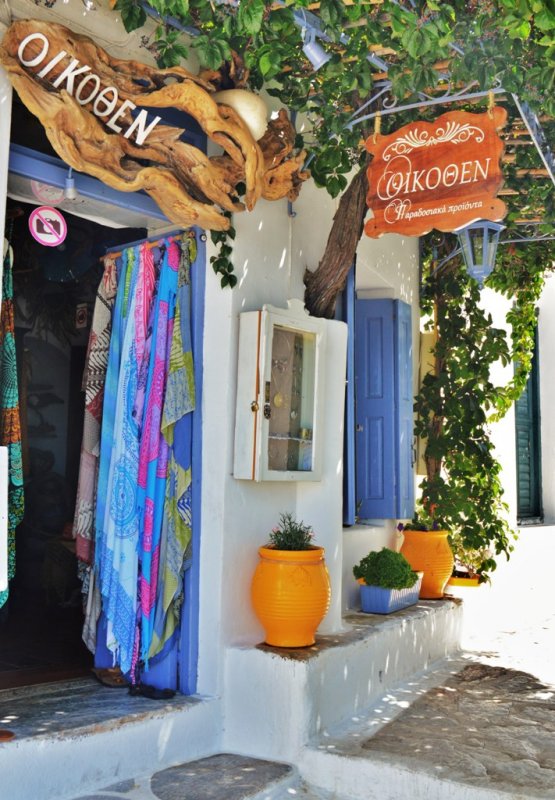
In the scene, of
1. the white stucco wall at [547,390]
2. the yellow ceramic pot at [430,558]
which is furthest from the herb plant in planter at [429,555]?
the white stucco wall at [547,390]

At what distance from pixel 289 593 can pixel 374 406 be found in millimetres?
2744

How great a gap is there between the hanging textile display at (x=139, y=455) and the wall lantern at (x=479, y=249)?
185cm

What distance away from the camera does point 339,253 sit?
532 centimetres

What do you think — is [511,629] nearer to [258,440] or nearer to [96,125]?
[258,440]

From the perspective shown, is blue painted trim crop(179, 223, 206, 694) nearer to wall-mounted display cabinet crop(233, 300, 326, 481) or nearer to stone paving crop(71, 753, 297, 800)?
wall-mounted display cabinet crop(233, 300, 326, 481)

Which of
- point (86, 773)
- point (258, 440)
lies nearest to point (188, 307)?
point (258, 440)

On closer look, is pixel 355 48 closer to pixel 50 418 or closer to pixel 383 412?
pixel 383 412

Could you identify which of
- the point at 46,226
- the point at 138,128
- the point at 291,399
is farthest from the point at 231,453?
the point at 138,128

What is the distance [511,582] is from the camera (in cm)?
918

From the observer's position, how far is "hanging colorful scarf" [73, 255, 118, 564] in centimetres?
461

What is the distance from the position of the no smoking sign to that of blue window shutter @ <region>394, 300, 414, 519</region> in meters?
3.56

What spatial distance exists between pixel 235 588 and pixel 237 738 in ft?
2.49

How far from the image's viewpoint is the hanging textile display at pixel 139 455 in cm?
434

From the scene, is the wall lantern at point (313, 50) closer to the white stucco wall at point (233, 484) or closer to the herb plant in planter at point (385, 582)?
the white stucco wall at point (233, 484)
